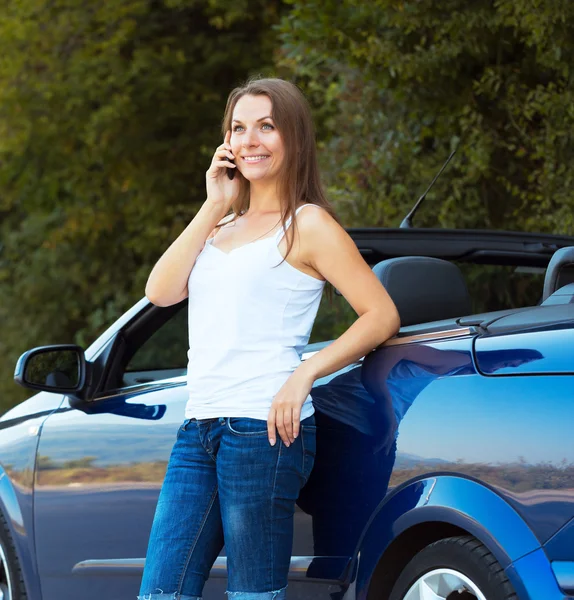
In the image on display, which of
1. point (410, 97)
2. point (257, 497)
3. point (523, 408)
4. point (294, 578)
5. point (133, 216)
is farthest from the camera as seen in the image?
point (133, 216)

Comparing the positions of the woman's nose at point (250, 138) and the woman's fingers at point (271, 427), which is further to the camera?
the woman's nose at point (250, 138)

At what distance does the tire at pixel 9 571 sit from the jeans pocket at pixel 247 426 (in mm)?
1935

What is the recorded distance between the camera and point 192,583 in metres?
3.05

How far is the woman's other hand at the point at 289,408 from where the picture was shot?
9.59 feet

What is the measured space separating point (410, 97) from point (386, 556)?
5662 millimetres

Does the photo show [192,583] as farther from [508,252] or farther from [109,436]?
[508,252]

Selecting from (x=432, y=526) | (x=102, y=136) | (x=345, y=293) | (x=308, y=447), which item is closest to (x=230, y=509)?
(x=308, y=447)

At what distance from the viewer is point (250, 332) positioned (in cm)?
301

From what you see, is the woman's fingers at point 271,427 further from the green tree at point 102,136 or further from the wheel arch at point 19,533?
the green tree at point 102,136

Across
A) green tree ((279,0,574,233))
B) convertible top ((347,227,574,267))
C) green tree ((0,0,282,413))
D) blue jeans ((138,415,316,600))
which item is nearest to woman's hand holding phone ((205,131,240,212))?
blue jeans ((138,415,316,600))

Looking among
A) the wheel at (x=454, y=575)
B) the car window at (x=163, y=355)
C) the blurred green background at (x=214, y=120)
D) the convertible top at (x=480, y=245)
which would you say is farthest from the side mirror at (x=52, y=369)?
the blurred green background at (x=214, y=120)

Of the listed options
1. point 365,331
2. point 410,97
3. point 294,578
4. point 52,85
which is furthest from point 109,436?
point 52,85

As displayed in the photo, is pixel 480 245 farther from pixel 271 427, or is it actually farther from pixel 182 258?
pixel 271 427

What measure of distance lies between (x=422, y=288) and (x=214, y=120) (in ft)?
38.4
